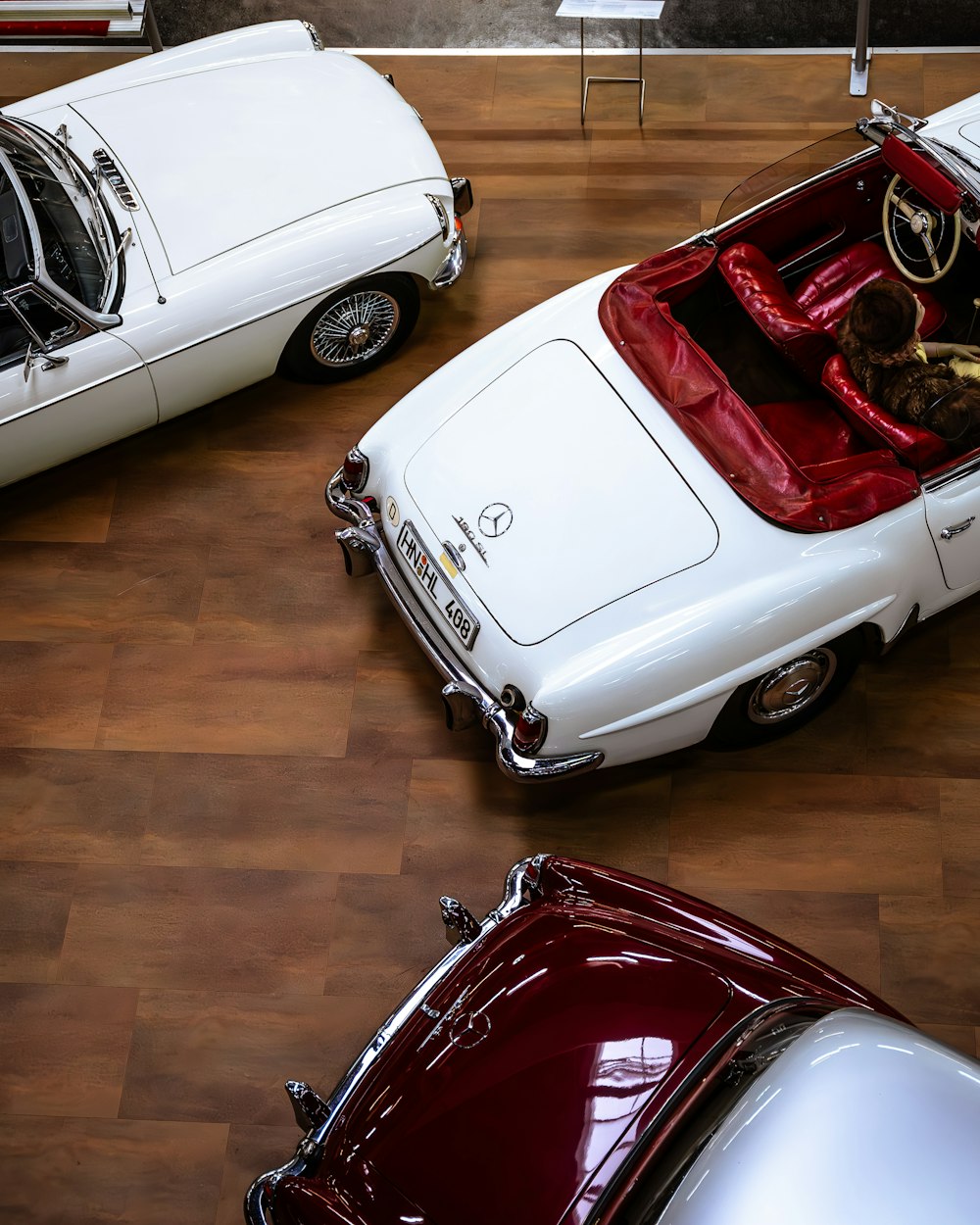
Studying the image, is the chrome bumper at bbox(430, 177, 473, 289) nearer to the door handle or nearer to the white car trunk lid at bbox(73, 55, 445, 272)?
the white car trunk lid at bbox(73, 55, 445, 272)

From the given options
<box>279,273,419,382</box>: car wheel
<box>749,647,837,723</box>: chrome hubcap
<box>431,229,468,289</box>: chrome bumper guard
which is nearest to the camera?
<box>749,647,837,723</box>: chrome hubcap

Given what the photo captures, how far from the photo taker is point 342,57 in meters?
5.11

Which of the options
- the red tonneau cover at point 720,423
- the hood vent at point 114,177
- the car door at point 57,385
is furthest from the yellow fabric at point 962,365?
the hood vent at point 114,177

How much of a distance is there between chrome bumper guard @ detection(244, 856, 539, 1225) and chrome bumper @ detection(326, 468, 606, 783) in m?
0.39

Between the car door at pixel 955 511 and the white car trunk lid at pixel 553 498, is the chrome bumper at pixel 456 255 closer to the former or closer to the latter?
the white car trunk lid at pixel 553 498

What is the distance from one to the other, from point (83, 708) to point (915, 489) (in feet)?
10.4

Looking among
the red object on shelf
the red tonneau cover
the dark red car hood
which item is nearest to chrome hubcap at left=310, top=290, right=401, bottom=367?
the red tonneau cover

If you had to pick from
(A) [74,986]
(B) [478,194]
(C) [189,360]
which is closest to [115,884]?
(A) [74,986]

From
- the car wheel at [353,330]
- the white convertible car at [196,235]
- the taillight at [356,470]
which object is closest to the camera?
the taillight at [356,470]

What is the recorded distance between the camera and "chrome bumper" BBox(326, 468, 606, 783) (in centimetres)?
377

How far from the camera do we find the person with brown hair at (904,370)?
3.69m

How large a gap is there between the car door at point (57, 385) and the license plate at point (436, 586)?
1359 millimetres

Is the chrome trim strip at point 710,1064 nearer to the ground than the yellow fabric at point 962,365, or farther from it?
nearer to the ground

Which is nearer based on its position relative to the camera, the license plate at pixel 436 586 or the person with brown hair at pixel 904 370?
the person with brown hair at pixel 904 370
